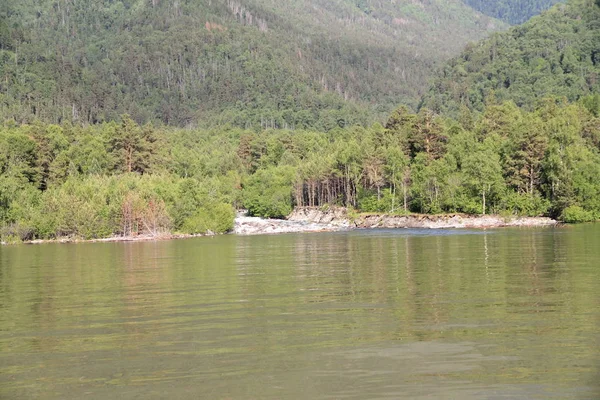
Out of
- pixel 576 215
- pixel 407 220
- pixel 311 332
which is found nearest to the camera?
pixel 311 332

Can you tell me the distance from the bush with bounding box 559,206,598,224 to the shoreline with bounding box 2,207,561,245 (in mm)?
1960

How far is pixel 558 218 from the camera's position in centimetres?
11731

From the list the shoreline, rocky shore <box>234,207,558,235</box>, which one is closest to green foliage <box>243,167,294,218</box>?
rocky shore <box>234,207,558,235</box>

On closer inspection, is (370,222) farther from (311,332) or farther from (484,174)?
A: (311,332)

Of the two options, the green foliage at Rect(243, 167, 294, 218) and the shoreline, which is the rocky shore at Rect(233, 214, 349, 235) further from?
the green foliage at Rect(243, 167, 294, 218)

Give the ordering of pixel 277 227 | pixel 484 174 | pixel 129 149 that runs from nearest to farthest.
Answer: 1. pixel 484 174
2. pixel 277 227
3. pixel 129 149

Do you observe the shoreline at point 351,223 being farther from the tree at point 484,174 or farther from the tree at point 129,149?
the tree at point 129,149

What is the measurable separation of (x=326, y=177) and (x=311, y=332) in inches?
4981

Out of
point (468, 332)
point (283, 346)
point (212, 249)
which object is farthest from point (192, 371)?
point (212, 249)

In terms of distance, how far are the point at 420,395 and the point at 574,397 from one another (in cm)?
359

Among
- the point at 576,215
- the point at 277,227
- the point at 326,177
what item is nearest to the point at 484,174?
the point at 576,215

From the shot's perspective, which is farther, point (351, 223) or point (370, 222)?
point (351, 223)

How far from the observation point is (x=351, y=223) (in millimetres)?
135250

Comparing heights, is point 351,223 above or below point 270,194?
below
